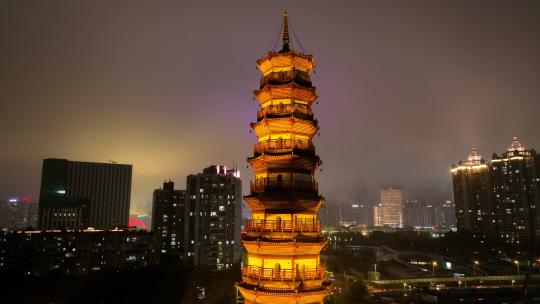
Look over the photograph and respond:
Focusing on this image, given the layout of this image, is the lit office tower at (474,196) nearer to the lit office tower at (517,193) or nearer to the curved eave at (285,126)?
the lit office tower at (517,193)

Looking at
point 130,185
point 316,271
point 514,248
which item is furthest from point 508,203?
point 130,185

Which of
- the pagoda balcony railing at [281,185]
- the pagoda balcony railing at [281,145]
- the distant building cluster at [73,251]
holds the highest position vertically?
the pagoda balcony railing at [281,145]

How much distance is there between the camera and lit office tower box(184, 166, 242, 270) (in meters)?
86.5

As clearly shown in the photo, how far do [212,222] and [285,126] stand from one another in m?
69.2

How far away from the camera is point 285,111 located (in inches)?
887

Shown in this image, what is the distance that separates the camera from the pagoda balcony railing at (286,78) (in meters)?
22.9

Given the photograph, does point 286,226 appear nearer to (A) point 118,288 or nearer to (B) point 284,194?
(B) point 284,194

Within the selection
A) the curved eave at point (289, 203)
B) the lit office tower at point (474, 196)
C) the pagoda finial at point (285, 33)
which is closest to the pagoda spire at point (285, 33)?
the pagoda finial at point (285, 33)

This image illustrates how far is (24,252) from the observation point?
230 ft

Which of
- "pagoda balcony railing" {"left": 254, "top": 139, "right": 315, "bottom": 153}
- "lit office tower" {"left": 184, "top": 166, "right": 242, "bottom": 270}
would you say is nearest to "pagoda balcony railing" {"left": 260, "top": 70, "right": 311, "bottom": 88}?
"pagoda balcony railing" {"left": 254, "top": 139, "right": 315, "bottom": 153}

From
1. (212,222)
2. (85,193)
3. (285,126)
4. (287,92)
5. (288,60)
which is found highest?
(288,60)

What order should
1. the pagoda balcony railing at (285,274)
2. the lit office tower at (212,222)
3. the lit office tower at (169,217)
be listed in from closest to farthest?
the pagoda balcony railing at (285,274) → the lit office tower at (212,222) → the lit office tower at (169,217)

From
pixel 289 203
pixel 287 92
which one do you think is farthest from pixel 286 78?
pixel 289 203

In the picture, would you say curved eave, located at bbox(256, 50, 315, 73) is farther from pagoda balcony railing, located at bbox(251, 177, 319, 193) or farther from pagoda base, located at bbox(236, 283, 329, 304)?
pagoda base, located at bbox(236, 283, 329, 304)
